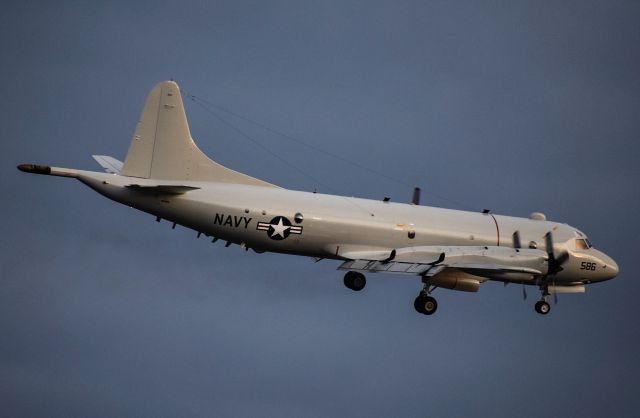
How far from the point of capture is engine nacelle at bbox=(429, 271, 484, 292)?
53562 millimetres

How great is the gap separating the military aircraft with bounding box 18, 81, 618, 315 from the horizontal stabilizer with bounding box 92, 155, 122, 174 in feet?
0.31

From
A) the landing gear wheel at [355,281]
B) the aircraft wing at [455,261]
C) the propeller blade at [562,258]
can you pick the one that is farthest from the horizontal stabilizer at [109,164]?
the propeller blade at [562,258]

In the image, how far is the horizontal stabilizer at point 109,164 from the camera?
177ft

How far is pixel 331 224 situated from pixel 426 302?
6771 mm

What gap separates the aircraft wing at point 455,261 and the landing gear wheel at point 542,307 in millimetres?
2368

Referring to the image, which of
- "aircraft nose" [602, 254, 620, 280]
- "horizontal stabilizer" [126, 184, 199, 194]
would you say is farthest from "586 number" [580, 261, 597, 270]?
"horizontal stabilizer" [126, 184, 199, 194]

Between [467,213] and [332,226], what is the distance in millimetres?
9190

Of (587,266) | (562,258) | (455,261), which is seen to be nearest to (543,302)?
(562,258)

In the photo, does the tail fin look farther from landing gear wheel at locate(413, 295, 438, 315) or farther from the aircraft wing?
landing gear wheel at locate(413, 295, 438, 315)

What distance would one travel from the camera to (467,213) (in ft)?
188

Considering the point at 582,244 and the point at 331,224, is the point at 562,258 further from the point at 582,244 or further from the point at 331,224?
the point at 331,224

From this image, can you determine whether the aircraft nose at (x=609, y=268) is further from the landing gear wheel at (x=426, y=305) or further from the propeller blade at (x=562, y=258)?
the landing gear wheel at (x=426, y=305)

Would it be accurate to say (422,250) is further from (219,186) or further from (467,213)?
(219,186)

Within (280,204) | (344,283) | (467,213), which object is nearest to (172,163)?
(280,204)
